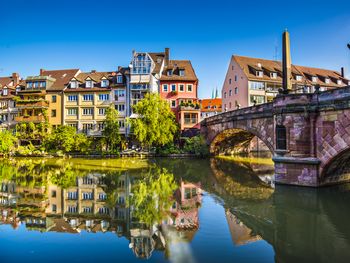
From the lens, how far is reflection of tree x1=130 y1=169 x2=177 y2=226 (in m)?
12.5

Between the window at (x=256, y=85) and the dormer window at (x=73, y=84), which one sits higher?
the dormer window at (x=73, y=84)

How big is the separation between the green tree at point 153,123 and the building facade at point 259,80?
11782mm

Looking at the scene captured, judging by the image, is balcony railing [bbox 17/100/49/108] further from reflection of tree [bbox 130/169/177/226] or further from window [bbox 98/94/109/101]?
reflection of tree [bbox 130/169/177/226]

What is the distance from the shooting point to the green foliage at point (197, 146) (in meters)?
38.3

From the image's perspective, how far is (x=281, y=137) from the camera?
18.3 m

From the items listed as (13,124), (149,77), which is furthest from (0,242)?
(13,124)

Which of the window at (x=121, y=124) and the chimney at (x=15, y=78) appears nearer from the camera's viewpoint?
the window at (x=121, y=124)

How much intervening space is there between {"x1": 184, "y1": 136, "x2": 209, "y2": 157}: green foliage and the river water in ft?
58.3

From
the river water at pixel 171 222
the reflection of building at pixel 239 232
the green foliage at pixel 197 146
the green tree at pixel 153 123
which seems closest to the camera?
the river water at pixel 171 222

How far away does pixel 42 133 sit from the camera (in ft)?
156

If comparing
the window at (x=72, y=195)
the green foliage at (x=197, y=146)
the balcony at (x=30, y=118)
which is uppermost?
the balcony at (x=30, y=118)

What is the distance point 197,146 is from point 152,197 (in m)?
23.3

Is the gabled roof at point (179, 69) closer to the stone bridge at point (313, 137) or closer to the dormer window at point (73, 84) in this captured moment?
the dormer window at point (73, 84)

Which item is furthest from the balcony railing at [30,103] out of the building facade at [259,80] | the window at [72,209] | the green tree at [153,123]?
the window at [72,209]
